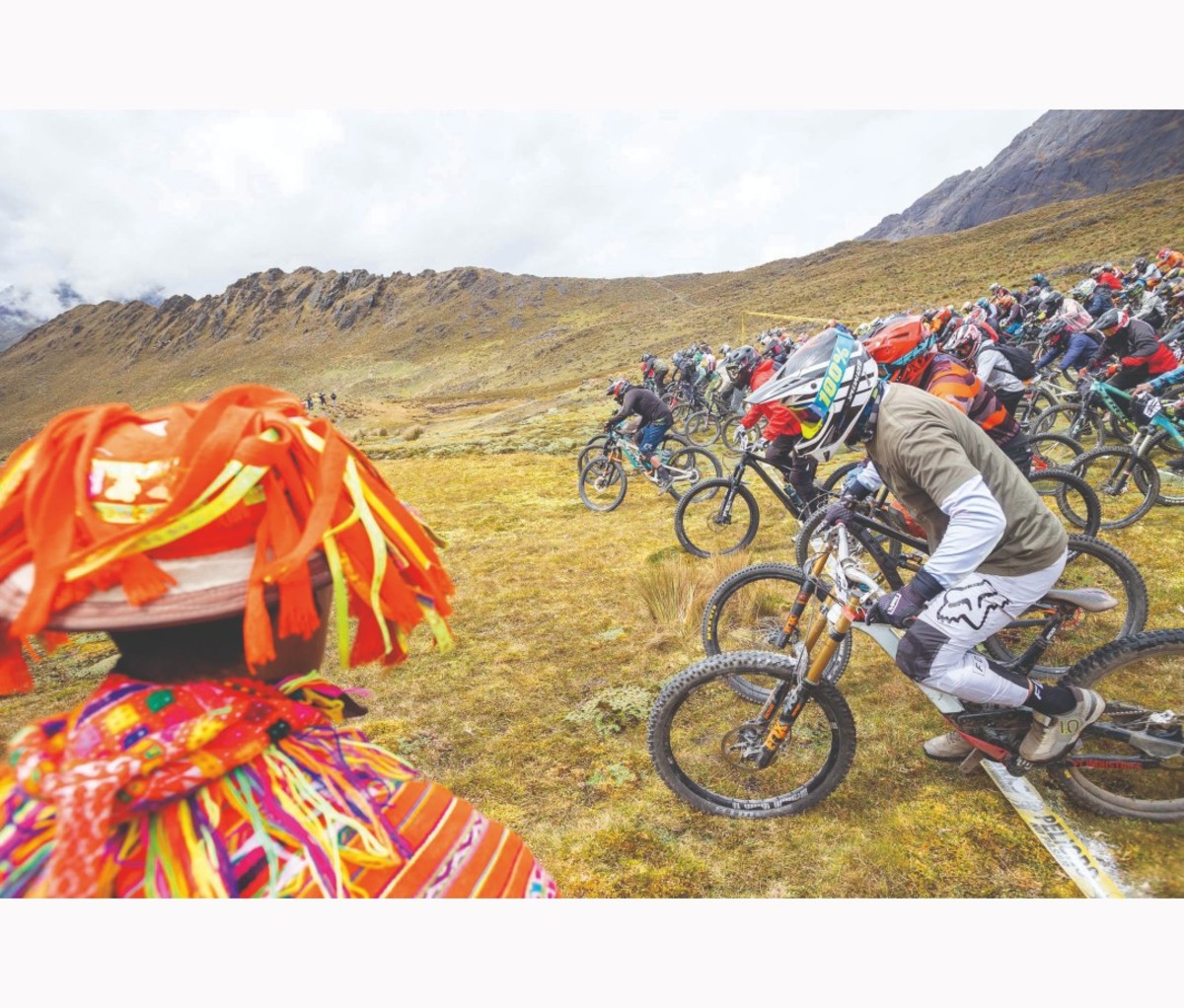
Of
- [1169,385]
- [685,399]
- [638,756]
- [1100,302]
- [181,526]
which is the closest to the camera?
[181,526]

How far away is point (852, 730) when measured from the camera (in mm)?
2934

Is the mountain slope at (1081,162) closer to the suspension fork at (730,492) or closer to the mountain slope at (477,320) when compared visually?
the mountain slope at (477,320)

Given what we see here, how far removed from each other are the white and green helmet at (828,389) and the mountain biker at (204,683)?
7.98 feet

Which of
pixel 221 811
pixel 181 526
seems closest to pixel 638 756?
pixel 221 811

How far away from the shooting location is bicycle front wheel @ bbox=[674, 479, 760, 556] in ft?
22.5

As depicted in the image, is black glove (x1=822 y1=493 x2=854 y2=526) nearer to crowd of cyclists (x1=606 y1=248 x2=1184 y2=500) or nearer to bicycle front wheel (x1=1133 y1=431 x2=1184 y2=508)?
crowd of cyclists (x1=606 y1=248 x2=1184 y2=500)

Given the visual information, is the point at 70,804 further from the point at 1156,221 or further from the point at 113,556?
the point at 1156,221

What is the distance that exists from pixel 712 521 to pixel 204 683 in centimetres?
628

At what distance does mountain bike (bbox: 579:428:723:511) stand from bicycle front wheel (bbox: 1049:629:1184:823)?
6704mm

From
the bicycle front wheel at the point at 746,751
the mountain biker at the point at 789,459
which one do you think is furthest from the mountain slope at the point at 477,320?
the bicycle front wheel at the point at 746,751

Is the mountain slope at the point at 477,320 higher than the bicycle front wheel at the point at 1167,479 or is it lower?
higher

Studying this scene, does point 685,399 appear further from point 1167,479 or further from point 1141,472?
point 1141,472

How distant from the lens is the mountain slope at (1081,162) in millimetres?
130400

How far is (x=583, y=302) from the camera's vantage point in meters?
98.5
